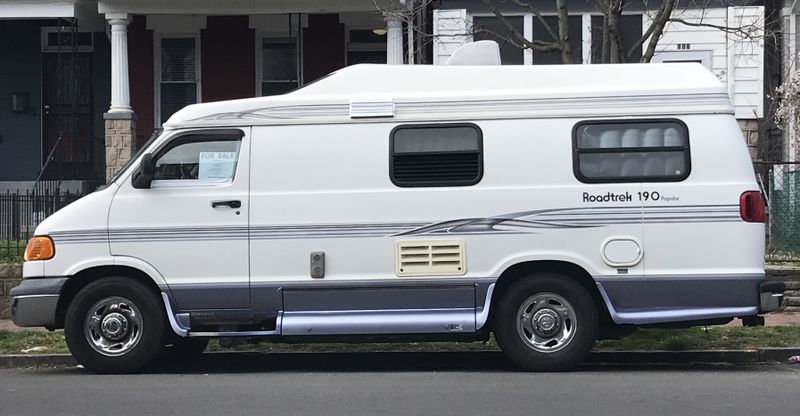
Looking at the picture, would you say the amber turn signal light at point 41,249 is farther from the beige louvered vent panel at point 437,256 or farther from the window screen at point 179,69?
the window screen at point 179,69

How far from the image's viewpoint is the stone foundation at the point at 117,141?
16.8 m

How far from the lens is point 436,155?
8812mm

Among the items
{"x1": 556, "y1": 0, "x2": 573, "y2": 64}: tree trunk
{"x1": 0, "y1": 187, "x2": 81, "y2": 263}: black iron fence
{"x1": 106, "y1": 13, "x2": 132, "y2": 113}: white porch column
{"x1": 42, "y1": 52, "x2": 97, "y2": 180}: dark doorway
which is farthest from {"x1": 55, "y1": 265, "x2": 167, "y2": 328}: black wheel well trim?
{"x1": 42, "y1": 52, "x2": 97, "y2": 180}: dark doorway

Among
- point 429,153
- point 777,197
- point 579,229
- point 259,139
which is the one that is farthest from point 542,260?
point 777,197

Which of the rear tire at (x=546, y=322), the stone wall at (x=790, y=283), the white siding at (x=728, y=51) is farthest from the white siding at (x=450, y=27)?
the rear tire at (x=546, y=322)

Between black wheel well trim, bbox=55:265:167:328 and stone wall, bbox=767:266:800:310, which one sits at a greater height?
black wheel well trim, bbox=55:265:167:328

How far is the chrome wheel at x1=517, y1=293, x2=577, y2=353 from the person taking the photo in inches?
342

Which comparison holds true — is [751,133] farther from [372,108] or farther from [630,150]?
[372,108]

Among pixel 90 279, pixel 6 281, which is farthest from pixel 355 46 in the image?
pixel 90 279

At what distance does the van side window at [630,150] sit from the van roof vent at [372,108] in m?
1.63

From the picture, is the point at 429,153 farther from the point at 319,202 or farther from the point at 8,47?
the point at 8,47

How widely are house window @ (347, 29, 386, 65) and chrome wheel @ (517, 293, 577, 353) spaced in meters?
10.8

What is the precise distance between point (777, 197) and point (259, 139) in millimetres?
8146

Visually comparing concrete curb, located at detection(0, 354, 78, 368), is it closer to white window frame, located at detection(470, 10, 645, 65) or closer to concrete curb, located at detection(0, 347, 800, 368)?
concrete curb, located at detection(0, 347, 800, 368)
